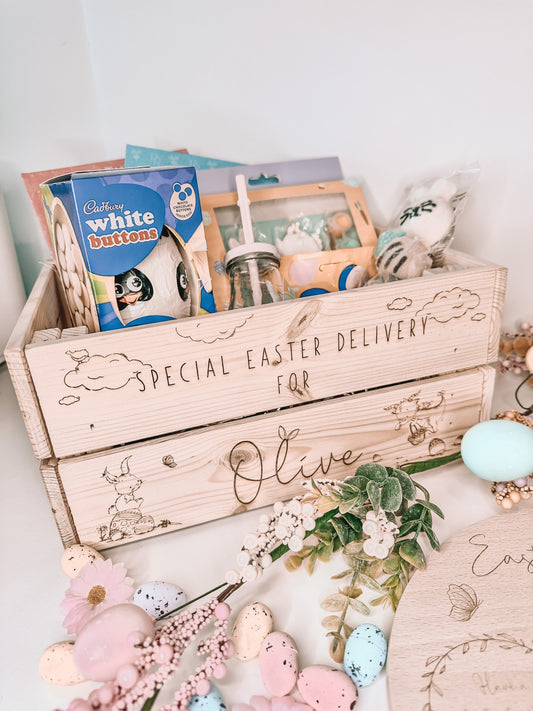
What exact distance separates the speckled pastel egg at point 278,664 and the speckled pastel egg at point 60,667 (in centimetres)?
15

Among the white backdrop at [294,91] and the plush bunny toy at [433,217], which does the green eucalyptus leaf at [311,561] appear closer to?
the plush bunny toy at [433,217]

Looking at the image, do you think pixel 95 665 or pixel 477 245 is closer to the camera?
pixel 95 665

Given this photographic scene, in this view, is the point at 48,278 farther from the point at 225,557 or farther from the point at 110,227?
the point at 225,557

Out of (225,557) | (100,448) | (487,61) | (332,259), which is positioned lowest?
(225,557)

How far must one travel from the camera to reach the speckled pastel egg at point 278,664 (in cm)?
43

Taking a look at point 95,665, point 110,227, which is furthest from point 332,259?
point 95,665

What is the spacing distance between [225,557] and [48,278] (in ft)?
1.33

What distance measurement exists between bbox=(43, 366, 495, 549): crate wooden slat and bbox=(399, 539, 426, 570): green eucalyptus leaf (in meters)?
0.16

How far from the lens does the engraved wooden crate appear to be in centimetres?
54

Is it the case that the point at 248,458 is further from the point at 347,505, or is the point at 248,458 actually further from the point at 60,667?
the point at 60,667

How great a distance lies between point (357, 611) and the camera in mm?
499

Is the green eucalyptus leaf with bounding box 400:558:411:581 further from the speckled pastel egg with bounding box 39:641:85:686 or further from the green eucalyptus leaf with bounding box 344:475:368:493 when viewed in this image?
the speckled pastel egg with bounding box 39:641:85:686

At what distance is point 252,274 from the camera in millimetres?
676

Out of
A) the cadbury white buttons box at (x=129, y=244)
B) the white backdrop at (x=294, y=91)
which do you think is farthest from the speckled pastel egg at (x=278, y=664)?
the white backdrop at (x=294, y=91)
